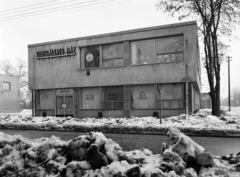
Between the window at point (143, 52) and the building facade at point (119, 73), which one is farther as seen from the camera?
the window at point (143, 52)

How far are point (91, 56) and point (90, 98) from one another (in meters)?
3.76

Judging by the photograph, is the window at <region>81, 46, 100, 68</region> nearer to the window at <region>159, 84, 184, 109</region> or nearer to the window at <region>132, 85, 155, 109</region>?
the window at <region>132, 85, 155, 109</region>

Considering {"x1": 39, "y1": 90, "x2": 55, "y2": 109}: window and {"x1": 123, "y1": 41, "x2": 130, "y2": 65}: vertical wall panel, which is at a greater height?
{"x1": 123, "y1": 41, "x2": 130, "y2": 65}: vertical wall panel

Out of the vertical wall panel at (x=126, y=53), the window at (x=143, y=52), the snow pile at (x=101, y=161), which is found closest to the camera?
the snow pile at (x=101, y=161)

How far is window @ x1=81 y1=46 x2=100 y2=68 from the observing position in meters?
18.4

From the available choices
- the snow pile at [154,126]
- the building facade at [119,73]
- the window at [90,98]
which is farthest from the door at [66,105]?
the snow pile at [154,126]

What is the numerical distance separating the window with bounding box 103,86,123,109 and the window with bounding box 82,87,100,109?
2.63 feet

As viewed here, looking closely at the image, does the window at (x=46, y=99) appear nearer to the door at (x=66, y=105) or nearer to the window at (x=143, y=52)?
the door at (x=66, y=105)

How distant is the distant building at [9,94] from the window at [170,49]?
27951 mm

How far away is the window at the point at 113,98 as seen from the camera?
17344 millimetres

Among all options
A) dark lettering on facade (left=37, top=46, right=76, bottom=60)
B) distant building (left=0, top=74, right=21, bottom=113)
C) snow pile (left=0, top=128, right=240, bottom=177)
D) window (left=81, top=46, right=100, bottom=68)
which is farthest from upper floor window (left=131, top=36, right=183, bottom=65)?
distant building (left=0, top=74, right=21, bottom=113)

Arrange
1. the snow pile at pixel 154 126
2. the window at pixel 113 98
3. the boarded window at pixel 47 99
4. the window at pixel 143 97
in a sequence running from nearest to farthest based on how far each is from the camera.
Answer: the snow pile at pixel 154 126, the window at pixel 143 97, the window at pixel 113 98, the boarded window at pixel 47 99

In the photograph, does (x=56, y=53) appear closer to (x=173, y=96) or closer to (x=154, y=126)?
(x=173, y=96)

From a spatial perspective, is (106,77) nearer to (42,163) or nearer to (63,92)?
(63,92)
